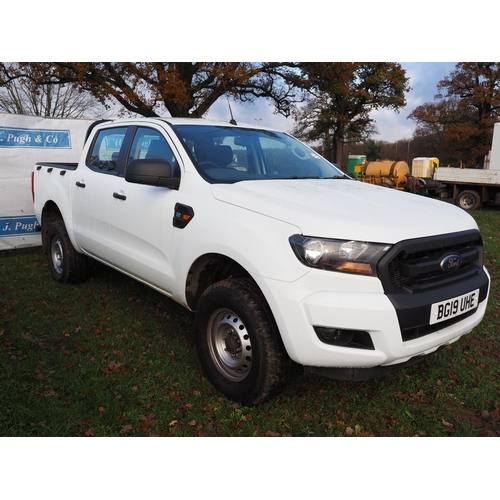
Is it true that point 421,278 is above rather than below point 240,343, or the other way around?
above

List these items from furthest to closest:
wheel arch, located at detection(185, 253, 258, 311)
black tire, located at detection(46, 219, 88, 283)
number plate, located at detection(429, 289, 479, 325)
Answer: black tire, located at detection(46, 219, 88, 283) → wheel arch, located at detection(185, 253, 258, 311) → number plate, located at detection(429, 289, 479, 325)

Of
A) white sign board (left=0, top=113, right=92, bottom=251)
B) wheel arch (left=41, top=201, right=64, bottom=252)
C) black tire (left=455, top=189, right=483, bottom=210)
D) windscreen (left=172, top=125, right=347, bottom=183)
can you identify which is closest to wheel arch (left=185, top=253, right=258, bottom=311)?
windscreen (left=172, top=125, right=347, bottom=183)

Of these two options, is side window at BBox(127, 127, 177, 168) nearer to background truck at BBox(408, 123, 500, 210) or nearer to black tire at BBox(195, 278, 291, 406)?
black tire at BBox(195, 278, 291, 406)

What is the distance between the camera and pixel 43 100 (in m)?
20.3

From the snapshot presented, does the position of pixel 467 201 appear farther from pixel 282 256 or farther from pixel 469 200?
pixel 282 256

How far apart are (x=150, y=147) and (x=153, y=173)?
0.74 meters

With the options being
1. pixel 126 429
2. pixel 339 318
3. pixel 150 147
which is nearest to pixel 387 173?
pixel 150 147

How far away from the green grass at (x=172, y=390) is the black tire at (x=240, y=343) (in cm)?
18

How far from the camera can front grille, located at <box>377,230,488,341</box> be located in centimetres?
247

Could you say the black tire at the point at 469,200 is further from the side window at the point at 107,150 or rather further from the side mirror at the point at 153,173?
the side mirror at the point at 153,173

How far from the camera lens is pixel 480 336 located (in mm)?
4309

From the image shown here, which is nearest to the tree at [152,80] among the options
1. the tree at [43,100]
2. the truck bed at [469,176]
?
the tree at [43,100]

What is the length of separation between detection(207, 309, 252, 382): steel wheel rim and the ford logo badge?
1.28m

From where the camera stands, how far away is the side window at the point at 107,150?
4.41 m
